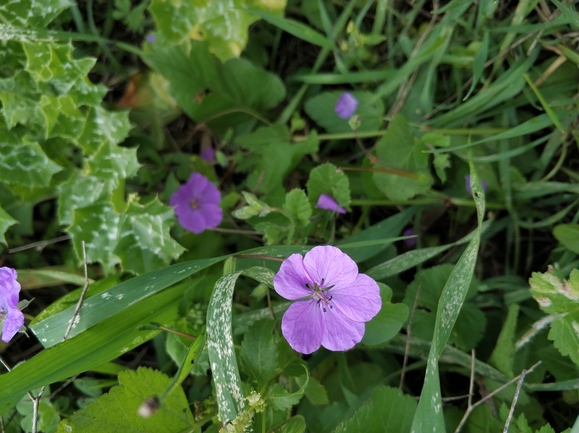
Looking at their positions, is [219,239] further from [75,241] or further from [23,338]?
[23,338]

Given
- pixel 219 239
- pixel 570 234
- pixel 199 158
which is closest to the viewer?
pixel 570 234

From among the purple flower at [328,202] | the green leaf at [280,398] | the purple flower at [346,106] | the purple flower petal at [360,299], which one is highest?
the purple flower at [346,106]

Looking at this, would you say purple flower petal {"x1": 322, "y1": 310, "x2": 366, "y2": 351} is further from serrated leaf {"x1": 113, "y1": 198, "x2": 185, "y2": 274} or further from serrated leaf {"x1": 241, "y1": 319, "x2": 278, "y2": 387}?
serrated leaf {"x1": 113, "y1": 198, "x2": 185, "y2": 274}

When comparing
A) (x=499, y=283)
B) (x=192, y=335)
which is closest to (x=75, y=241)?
(x=192, y=335)

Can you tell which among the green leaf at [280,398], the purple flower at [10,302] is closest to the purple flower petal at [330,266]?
the green leaf at [280,398]

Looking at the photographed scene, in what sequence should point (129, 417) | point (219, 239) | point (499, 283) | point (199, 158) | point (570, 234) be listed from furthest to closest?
point (199, 158) → point (219, 239) → point (499, 283) → point (570, 234) → point (129, 417)

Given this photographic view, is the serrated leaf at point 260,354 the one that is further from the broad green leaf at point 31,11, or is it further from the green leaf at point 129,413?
the broad green leaf at point 31,11

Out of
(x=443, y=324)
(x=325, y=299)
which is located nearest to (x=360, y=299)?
(x=325, y=299)
